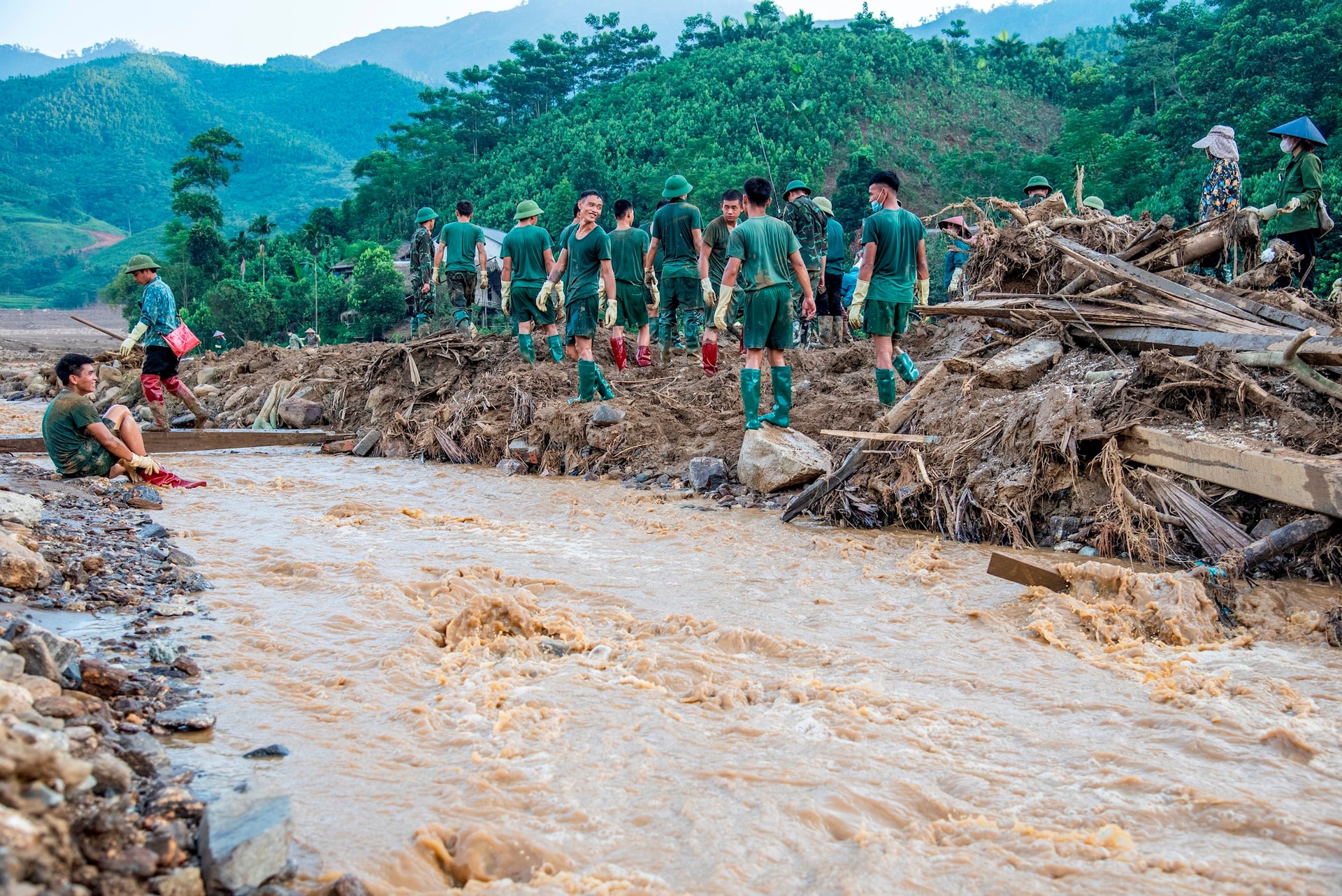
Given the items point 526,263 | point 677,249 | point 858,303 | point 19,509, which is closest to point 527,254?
point 526,263

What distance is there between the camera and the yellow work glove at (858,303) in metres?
6.86

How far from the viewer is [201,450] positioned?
374 inches

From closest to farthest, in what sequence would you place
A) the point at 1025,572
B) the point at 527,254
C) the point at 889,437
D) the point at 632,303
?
the point at 1025,572 < the point at 889,437 < the point at 632,303 < the point at 527,254

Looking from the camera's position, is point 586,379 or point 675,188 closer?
point 586,379

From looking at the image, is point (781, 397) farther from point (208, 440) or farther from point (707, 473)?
point (208, 440)

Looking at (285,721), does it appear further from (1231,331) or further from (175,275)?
(175,275)

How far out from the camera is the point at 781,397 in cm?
697

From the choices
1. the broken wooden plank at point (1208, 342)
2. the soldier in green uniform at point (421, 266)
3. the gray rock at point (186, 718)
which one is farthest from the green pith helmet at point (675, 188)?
the gray rock at point (186, 718)

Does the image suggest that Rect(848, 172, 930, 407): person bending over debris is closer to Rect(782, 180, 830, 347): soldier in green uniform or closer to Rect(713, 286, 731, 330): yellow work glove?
Rect(713, 286, 731, 330): yellow work glove

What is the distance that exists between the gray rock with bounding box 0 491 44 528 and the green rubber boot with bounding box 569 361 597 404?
4.39 metres

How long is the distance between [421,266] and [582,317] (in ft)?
15.0

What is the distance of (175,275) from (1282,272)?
41253mm

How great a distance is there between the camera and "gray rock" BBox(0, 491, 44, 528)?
4859 mm

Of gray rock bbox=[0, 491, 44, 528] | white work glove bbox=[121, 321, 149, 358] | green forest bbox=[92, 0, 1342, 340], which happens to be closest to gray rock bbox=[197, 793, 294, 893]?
gray rock bbox=[0, 491, 44, 528]
